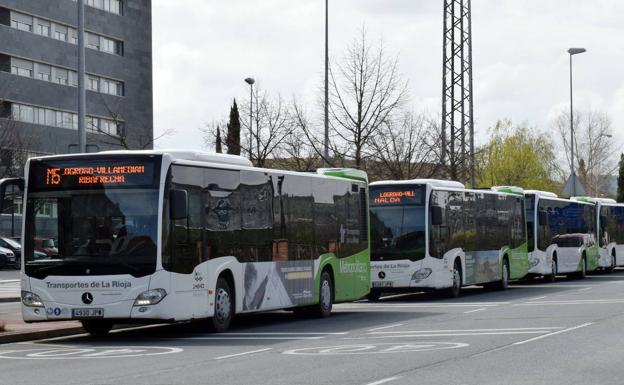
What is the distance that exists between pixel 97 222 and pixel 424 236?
13.4 metres

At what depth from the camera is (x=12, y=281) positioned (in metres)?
46.3

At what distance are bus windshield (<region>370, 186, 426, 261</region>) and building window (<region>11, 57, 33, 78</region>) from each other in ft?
158

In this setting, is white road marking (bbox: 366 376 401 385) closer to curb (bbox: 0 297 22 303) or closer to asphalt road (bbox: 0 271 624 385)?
asphalt road (bbox: 0 271 624 385)

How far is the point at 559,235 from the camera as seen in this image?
4541 centimetres

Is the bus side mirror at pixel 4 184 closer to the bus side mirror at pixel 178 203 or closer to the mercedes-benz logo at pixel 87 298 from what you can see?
the mercedes-benz logo at pixel 87 298

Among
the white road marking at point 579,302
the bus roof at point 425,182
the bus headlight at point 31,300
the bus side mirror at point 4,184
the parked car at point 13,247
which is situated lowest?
the white road marking at point 579,302

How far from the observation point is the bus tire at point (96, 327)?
21.0 meters

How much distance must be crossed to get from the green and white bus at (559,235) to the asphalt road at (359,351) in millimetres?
16217

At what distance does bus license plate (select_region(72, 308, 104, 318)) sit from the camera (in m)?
19.2

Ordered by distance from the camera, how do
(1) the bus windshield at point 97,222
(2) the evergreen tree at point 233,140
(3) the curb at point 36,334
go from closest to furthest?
(1) the bus windshield at point 97,222, (3) the curb at point 36,334, (2) the evergreen tree at point 233,140

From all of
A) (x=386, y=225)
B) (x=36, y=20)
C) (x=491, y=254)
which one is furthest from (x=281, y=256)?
(x=36, y=20)

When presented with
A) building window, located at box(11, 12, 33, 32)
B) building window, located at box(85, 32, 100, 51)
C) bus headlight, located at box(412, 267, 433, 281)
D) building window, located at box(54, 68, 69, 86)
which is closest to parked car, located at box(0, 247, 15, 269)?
building window, located at box(11, 12, 33, 32)

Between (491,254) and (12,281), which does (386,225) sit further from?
(12,281)

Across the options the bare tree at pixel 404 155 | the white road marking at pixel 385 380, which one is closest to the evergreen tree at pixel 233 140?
the bare tree at pixel 404 155
